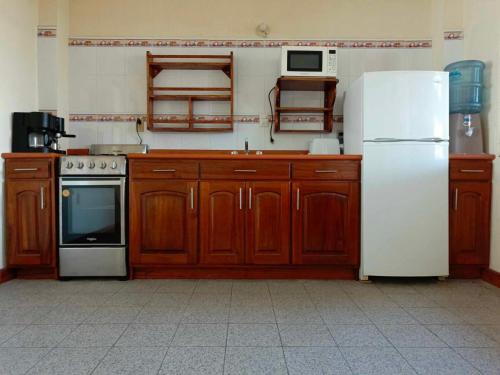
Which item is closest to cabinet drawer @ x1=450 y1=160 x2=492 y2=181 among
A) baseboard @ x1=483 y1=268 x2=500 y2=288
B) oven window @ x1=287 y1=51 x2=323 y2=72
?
baseboard @ x1=483 y1=268 x2=500 y2=288

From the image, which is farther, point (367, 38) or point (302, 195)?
point (367, 38)

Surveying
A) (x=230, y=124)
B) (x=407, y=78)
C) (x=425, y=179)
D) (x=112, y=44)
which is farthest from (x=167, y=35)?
(x=425, y=179)

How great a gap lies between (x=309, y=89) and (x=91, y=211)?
2035 millimetres

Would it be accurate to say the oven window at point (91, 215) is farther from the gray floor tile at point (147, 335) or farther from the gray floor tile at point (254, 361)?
the gray floor tile at point (254, 361)

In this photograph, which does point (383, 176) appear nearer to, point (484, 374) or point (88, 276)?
point (484, 374)

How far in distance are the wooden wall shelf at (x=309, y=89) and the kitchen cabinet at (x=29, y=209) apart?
179cm

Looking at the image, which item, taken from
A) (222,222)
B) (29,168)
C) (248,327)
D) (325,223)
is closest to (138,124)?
(29,168)

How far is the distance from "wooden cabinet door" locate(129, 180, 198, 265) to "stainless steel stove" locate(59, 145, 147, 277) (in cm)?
9

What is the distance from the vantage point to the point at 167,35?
9.83 ft

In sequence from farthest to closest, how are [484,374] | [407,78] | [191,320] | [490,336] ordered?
[407,78], [191,320], [490,336], [484,374]

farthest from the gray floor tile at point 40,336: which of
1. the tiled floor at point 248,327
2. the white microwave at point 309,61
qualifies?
the white microwave at point 309,61

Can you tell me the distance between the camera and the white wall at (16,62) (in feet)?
7.91

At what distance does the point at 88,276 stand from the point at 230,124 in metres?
1.65

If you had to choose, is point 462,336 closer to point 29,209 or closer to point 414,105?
point 414,105
